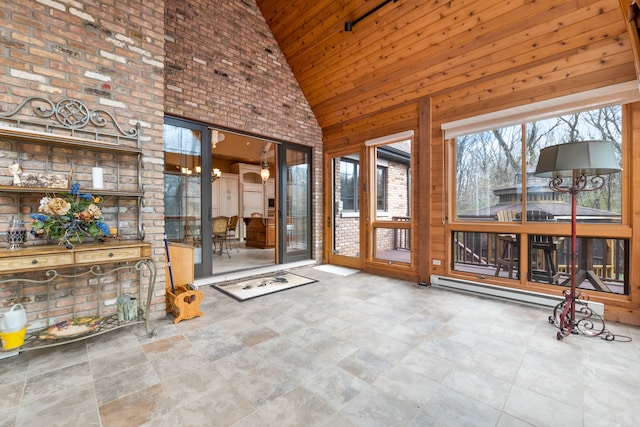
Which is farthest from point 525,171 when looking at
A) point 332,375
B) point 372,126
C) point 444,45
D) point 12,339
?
point 12,339

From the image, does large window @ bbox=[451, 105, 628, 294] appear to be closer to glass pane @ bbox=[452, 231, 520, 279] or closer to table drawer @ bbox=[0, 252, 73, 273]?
glass pane @ bbox=[452, 231, 520, 279]

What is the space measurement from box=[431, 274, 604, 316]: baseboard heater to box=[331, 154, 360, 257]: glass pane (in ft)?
6.37

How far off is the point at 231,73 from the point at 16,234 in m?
3.29

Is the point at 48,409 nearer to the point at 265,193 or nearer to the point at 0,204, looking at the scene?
the point at 0,204

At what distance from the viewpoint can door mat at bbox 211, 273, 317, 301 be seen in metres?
3.55

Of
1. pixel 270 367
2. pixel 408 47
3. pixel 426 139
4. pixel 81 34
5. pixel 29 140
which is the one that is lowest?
pixel 270 367

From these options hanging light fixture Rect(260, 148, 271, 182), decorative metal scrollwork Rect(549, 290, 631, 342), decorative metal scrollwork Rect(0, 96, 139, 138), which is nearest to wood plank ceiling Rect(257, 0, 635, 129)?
decorative metal scrollwork Rect(549, 290, 631, 342)

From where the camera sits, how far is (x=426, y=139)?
13.0 ft

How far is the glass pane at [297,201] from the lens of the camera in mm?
5172

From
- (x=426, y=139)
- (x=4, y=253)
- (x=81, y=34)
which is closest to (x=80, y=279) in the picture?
(x=4, y=253)

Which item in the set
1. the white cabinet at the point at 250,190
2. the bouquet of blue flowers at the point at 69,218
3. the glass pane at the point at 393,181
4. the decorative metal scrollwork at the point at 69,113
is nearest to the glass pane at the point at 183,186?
the decorative metal scrollwork at the point at 69,113

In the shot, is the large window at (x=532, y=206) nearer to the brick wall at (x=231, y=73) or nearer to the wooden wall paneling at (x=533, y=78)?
the wooden wall paneling at (x=533, y=78)

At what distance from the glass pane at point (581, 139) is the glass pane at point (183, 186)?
4408mm

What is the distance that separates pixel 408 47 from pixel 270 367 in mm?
4029
